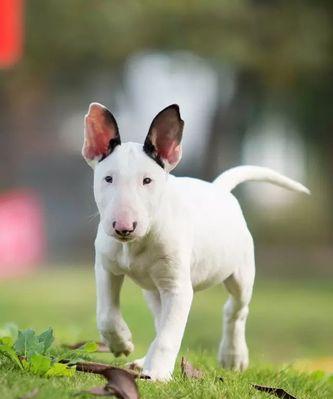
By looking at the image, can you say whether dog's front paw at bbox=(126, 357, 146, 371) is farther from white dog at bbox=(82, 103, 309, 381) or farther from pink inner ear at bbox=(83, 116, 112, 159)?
pink inner ear at bbox=(83, 116, 112, 159)

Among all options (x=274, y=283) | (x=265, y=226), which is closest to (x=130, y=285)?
(x=274, y=283)

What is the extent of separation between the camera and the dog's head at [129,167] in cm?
341

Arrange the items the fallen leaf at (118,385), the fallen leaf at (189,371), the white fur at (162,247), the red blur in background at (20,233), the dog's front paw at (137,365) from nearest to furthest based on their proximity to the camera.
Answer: the fallen leaf at (118,385) → the white fur at (162,247) → the fallen leaf at (189,371) → the dog's front paw at (137,365) → the red blur in background at (20,233)

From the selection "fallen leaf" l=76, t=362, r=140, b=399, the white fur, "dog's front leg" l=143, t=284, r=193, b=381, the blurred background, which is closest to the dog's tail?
the white fur

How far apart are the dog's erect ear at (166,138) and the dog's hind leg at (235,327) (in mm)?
895

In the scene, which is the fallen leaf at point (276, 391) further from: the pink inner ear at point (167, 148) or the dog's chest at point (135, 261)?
the pink inner ear at point (167, 148)

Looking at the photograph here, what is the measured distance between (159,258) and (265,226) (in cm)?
1298

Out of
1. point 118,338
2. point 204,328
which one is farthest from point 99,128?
point 204,328

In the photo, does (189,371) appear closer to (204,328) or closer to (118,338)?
(118,338)

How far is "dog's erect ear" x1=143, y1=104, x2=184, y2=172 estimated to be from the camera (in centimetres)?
361

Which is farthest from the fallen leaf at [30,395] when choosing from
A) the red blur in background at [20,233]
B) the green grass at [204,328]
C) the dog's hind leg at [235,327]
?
the red blur in background at [20,233]

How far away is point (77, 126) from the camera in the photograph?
19.7m

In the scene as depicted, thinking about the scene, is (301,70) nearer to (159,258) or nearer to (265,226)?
(265,226)

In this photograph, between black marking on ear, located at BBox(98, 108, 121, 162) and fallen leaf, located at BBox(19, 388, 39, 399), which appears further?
black marking on ear, located at BBox(98, 108, 121, 162)
